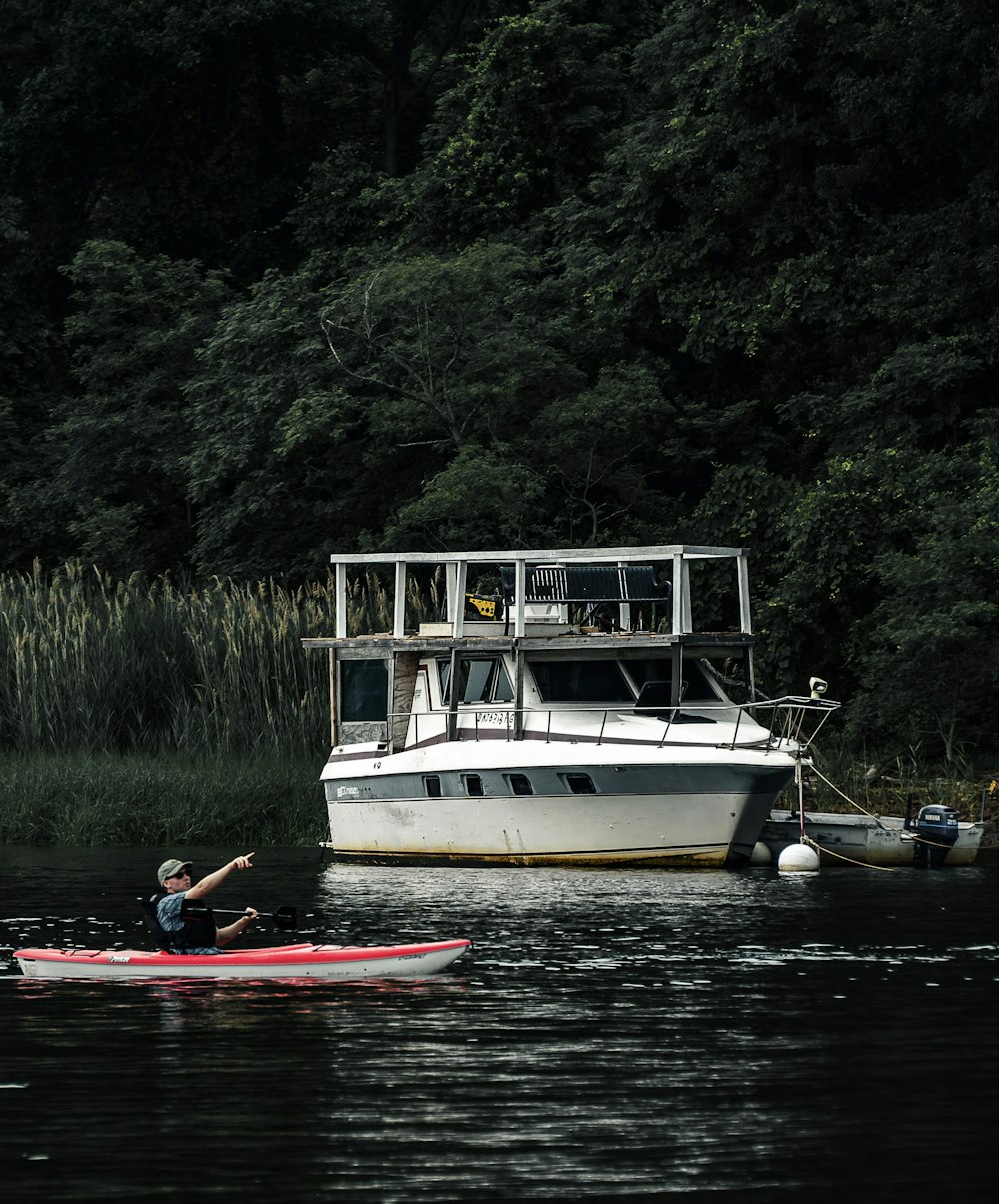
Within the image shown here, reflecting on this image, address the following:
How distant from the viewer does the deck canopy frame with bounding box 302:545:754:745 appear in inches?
1134

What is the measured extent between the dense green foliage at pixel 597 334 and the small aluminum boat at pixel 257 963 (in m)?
17.3

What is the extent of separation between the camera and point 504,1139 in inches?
456

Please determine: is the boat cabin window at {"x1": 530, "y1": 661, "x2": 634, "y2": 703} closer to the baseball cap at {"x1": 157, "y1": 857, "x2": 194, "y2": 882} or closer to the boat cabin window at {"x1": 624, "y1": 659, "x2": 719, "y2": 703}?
the boat cabin window at {"x1": 624, "y1": 659, "x2": 719, "y2": 703}

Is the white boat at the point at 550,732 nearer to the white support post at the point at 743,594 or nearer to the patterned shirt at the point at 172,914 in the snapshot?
the white support post at the point at 743,594

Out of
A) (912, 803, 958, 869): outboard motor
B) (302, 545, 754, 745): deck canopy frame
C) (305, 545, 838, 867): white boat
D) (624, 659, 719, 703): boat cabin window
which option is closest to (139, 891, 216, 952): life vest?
(305, 545, 838, 867): white boat

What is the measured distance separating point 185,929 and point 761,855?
39.4 feet

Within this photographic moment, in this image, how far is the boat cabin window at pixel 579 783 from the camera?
90.5ft

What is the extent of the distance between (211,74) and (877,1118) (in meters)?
44.7

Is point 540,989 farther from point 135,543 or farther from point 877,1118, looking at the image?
point 135,543

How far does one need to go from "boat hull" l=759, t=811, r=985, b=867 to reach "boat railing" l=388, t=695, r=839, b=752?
1.08 metres

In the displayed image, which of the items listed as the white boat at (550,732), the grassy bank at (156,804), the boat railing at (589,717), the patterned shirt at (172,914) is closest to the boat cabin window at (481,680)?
the white boat at (550,732)

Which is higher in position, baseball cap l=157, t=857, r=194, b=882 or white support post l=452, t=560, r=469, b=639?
white support post l=452, t=560, r=469, b=639

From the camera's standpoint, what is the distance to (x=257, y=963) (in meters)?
17.7

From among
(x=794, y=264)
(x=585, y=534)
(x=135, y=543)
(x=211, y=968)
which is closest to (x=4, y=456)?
(x=135, y=543)
